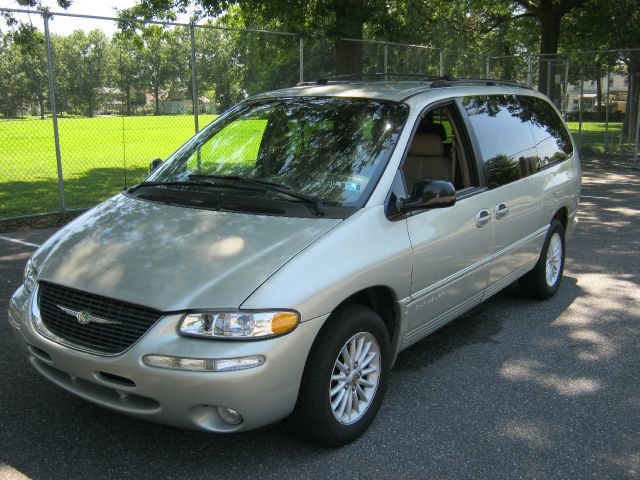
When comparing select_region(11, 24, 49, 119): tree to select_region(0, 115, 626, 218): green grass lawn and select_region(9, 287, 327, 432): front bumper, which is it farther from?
select_region(9, 287, 327, 432): front bumper

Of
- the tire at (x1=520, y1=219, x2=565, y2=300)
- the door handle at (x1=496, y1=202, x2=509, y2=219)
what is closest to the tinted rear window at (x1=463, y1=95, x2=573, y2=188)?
the door handle at (x1=496, y1=202, x2=509, y2=219)

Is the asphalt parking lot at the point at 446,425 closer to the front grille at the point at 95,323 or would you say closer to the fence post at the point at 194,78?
the front grille at the point at 95,323

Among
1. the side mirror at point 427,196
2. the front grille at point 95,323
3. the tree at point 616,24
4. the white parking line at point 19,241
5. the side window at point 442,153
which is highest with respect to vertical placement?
the tree at point 616,24

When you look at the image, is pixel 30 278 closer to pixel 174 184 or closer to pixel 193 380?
pixel 174 184

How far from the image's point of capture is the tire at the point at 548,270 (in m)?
5.64

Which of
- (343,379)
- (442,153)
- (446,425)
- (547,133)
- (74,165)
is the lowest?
(446,425)

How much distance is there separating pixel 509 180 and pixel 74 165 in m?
14.4

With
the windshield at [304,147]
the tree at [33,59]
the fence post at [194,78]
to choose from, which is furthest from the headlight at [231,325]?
the fence post at [194,78]

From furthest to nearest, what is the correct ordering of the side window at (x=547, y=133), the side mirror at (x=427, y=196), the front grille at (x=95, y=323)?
1. the side window at (x=547, y=133)
2. the side mirror at (x=427, y=196)
3. the front grille at (x=95, y=323)

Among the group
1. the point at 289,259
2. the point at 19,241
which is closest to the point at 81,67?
the point at 19,241

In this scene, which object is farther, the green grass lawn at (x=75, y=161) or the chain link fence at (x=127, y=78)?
the green grass lawn at (x=75, y=161)

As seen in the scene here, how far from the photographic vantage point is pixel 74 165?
1689cm

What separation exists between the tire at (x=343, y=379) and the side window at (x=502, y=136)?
1.74m

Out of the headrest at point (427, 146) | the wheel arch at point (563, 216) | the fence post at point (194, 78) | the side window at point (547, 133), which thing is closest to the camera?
the headrest at point (427, 146)
